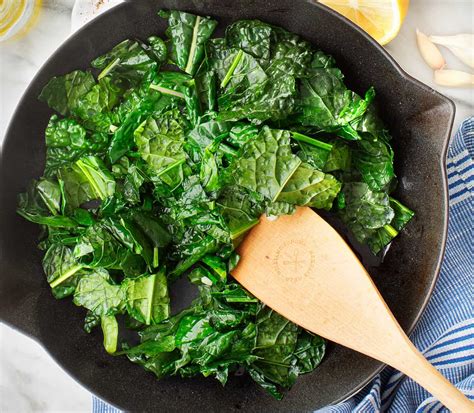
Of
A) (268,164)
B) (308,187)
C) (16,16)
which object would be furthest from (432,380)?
(16,16)

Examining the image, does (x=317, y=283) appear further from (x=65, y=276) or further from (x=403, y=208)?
(x=65, y=276)

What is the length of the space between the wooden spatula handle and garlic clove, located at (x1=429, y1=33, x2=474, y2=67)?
1.26 m

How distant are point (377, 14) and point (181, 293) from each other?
1316 mm

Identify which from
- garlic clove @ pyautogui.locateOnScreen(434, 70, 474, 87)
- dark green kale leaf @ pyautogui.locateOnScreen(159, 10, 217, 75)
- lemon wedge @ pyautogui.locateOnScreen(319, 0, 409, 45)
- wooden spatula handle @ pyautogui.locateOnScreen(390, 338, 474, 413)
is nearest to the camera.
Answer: wooden spatula handle @ pyautogui.locateOnScreen(390, 338, 474, 413)

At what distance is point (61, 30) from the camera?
8.90 ft

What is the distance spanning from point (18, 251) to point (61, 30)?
3.14ft

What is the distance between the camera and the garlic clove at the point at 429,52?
103 inches

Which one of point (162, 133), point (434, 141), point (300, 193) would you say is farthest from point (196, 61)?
point (434, 141)

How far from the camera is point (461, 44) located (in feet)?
8.59

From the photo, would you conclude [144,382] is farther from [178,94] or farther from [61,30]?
[61,30]

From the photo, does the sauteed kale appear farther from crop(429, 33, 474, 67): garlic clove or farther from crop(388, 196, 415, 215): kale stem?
crop(429, 33, 474, 67): garlic clove

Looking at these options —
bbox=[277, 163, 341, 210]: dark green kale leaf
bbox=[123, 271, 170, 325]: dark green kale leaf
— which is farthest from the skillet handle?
bbox=[277, 163, 341, 210]: dark green kale leaf

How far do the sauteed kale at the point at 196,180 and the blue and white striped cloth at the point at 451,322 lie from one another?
0.24m

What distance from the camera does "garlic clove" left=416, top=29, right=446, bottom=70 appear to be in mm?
2604
